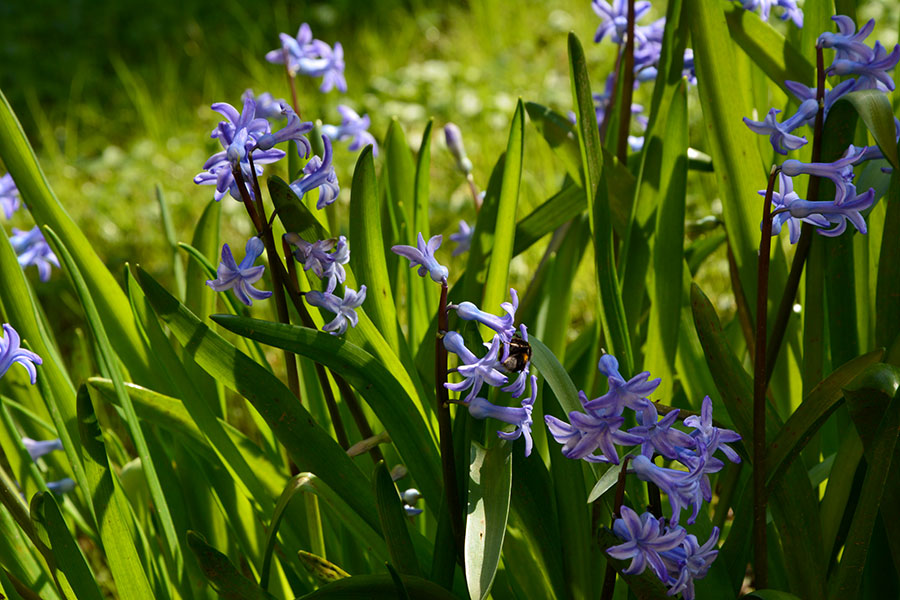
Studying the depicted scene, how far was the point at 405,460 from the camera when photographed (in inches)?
58.7

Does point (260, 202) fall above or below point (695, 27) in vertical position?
below

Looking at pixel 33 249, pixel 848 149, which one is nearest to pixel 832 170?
pixel 848 149

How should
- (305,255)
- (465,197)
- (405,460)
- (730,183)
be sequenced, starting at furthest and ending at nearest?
(465,197)
(730,183)
(405,460)
(305,255)

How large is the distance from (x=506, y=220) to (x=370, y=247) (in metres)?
0.30

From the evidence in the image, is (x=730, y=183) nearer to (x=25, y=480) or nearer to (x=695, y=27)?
(x=695, y=27)

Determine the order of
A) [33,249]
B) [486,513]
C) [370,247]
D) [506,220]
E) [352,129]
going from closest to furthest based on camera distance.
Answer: [486,513]
[370,247]
[506,220]
[33,249]
[352,129]

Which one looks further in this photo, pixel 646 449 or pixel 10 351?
pixel 10 351

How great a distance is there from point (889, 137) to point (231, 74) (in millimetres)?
5133

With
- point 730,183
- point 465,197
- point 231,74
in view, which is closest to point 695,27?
point 730,183

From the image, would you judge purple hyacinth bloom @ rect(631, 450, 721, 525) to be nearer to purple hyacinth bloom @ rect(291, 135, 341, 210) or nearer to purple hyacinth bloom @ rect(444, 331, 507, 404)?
purple hyacinth bloom @ rect(444, 331, 507, 404)

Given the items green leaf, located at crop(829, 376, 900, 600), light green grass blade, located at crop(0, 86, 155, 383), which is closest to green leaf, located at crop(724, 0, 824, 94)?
green leaf, located at crop(829, 376, 900, 600)

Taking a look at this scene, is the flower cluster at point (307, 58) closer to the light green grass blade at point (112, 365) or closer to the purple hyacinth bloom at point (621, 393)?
the light green grass blade at point (112, 365)

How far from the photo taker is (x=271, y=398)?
4.61 ft

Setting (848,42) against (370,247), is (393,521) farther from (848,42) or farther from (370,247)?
(848,42)
